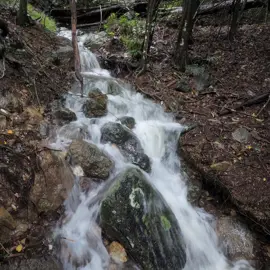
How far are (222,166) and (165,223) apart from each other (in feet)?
5.49

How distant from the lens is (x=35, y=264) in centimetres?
286

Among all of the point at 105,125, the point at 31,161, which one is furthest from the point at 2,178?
the point at 105,125

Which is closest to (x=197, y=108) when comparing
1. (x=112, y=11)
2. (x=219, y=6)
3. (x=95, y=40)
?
(x=95, y=40)

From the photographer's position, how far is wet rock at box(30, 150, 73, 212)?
336 cm

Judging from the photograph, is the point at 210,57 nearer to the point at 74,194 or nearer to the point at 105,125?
the point at 105,125

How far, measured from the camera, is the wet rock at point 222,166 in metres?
4.59

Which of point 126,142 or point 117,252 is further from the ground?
point 126,142

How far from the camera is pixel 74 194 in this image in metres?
3.79

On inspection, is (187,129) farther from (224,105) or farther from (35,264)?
(35,264)

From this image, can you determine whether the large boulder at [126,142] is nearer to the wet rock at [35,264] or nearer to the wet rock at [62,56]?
the wet rock at [35,264]

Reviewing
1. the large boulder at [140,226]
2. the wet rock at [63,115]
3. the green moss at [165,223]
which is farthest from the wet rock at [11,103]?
the green moss at [165,223]

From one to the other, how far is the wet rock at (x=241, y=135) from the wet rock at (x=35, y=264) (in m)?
3.94

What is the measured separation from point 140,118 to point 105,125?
3.88 ft

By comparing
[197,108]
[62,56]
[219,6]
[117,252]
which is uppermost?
[219,6]
